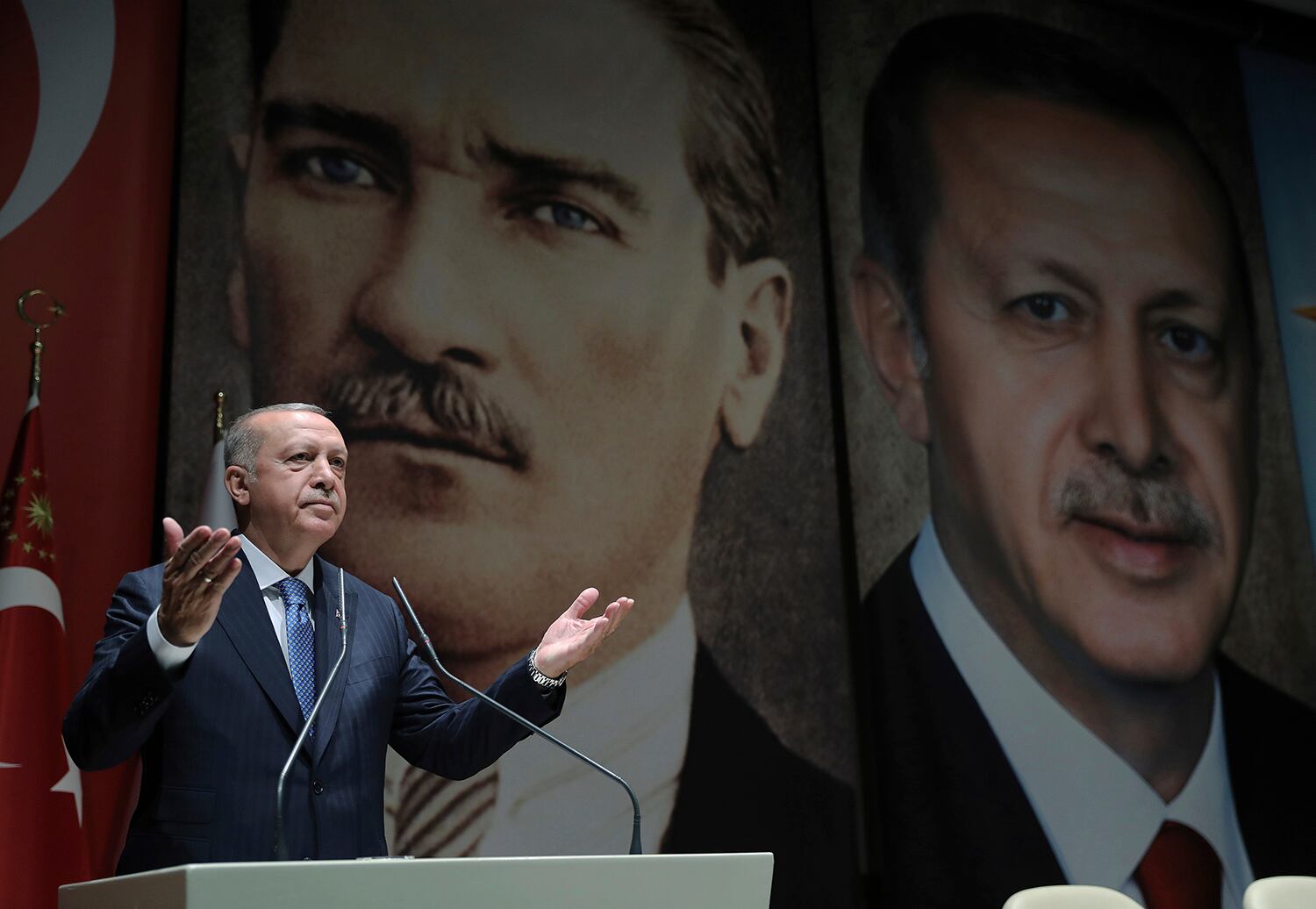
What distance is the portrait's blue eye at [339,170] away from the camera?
4.11 meters

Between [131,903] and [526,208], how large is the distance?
3.23 meters

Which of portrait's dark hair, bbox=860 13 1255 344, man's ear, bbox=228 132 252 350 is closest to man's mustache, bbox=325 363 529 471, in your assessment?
man's ear, bbox=228 132 252 350

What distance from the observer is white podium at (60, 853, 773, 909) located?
1.39 meters

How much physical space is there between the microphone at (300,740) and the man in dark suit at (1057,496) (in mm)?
2715

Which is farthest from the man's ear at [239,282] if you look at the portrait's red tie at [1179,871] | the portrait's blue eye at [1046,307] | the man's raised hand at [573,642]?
the portrait's red tie at [1179,871]

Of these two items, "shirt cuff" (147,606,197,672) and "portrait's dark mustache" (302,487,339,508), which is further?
"portrait's dark mustache" (302,487,339,508)

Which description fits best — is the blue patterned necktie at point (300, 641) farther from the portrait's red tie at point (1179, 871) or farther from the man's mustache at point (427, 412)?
the portrait's red tie at point (1179, 871)

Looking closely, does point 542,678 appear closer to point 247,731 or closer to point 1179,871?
point 247,731

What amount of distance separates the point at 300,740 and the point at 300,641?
438mm

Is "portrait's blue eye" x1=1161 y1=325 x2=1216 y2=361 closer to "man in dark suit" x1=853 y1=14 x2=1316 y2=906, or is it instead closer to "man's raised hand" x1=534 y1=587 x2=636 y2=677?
"man in dark suit" x1=853 y1=14 x2=1316 y2=906

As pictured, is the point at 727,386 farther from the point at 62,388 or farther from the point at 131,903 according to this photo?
the point at 131,903

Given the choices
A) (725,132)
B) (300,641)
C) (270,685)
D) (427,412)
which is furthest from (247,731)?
(725,132)

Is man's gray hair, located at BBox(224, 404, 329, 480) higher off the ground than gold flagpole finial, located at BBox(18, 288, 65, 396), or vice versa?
gold flagpole finial, located at BBox(18, 288, 65, 396)

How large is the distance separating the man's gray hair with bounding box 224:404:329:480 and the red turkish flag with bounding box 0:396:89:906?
1.24m
